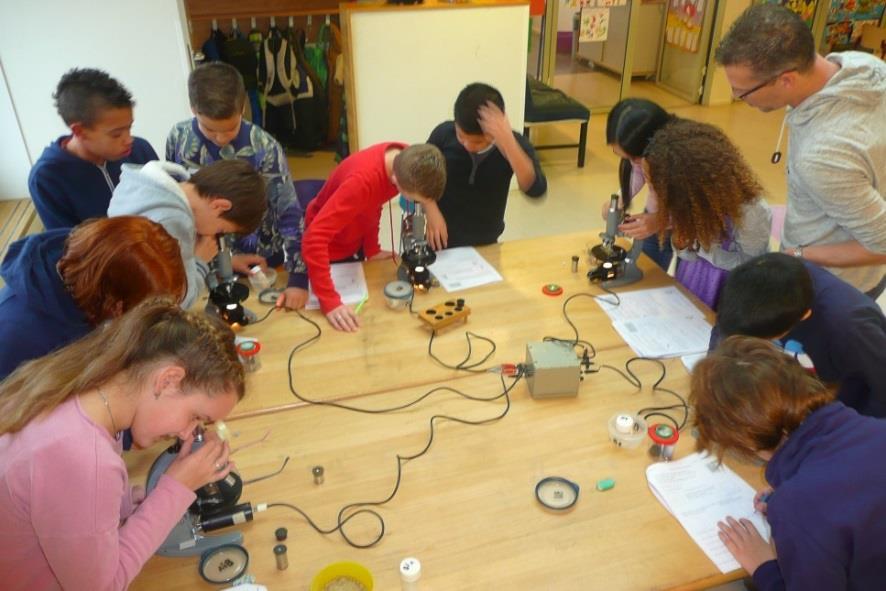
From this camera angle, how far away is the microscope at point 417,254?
7.13 ft

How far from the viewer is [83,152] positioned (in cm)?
213

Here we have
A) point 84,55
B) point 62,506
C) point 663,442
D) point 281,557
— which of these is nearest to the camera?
point 62,506

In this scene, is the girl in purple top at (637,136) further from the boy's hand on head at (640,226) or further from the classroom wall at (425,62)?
the classroom wall at (425,62)

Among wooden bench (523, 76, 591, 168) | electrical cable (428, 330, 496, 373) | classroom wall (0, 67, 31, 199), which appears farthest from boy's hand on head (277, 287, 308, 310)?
wooden bench (523, 76, 591, 168)

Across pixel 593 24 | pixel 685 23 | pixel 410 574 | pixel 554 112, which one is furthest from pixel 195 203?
pixel 685 23

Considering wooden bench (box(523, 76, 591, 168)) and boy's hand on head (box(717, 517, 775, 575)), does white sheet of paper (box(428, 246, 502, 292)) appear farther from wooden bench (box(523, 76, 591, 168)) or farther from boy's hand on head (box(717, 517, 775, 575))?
wooden bench (box(523, 76, 591, 168))

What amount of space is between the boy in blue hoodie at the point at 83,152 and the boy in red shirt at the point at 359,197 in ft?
2.25

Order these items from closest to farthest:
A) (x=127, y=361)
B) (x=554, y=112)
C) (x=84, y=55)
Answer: (x=127, y=361), (x=84, y=55), (x=554, y=112)

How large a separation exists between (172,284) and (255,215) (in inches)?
17.3

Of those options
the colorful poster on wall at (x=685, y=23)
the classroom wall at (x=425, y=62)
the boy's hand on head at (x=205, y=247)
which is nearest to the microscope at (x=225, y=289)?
the boy's hand on head at (x=205, y=247)

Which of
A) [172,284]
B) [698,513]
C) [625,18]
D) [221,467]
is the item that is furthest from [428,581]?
[625,18]

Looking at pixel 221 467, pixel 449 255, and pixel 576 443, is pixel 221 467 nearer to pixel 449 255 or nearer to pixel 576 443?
pixel 576 443

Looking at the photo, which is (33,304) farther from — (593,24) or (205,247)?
(593,24)

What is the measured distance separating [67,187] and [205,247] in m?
0.66
